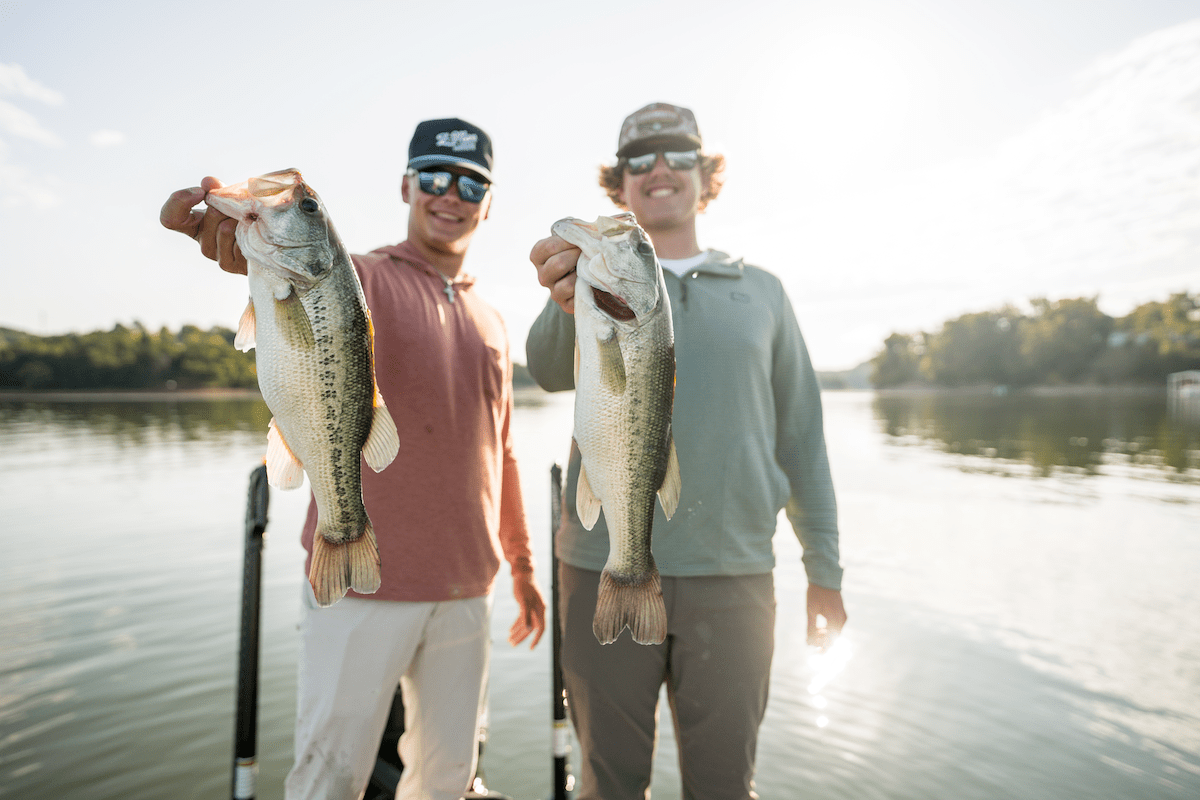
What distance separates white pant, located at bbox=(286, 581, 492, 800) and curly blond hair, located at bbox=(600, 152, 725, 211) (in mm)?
2502

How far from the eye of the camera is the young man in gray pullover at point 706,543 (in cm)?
287

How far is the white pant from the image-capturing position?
2836 millimetres

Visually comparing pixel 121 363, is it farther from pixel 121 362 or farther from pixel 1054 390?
pixel 1054 390

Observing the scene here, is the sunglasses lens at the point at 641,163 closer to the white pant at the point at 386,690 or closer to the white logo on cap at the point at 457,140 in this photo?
the white logo on cap at the point at 457,140

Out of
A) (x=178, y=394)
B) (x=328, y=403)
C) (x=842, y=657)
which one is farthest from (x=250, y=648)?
(x=178, y=394)

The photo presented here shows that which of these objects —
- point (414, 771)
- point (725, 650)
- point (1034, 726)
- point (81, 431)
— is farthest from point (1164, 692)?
Result: point (81, 431)

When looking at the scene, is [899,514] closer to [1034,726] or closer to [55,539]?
[1034,726]

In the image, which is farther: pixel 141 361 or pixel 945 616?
pixel 141 361

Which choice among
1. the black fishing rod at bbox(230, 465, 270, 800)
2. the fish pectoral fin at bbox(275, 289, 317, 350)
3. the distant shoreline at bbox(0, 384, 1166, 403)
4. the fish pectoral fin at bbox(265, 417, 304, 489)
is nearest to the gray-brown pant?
the fish pectoral fin at bbox(265, 417, 304, 489)

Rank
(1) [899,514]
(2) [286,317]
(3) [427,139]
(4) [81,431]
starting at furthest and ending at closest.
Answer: (4) [81,431] < (1) [899,514] < (3) [427,139] < (2) [286,317]

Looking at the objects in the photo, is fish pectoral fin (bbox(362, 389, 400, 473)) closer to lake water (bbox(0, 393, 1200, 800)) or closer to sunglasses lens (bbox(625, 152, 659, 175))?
sunglasses lens (bbox(625, 152, 659, 175))

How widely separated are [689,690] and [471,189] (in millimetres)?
2791

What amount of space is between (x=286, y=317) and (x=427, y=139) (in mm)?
2012

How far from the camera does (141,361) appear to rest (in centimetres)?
8612
